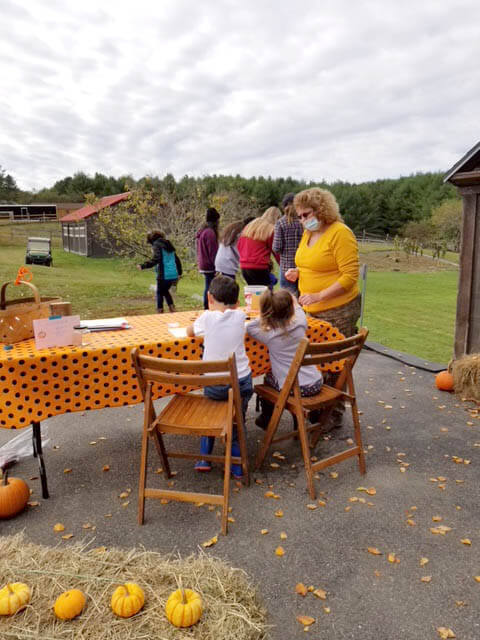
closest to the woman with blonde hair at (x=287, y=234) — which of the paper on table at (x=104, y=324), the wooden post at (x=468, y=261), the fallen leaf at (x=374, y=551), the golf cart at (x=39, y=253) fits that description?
the wooden post at (x=468, y=261)

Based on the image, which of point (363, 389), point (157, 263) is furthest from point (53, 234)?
point (363, 389)

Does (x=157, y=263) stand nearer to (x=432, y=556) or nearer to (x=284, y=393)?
(x=284, y=393)

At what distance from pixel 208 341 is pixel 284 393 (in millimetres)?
574

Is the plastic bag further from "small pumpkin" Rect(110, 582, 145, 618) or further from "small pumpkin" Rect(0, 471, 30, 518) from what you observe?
"small pumpkin" Rect(110, 582, 145, 618)

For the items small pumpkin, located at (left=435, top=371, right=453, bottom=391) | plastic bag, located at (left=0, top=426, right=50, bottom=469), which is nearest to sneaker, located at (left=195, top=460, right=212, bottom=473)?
plastic bag, located at (left=0, top=426, right=50, bottom=469)

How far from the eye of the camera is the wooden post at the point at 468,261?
496cm

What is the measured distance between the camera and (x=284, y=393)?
2.86 metres

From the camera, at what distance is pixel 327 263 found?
11.2ft

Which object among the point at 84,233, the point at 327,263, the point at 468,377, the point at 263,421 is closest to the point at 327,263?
the point at 327,263

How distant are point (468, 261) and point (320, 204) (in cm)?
269

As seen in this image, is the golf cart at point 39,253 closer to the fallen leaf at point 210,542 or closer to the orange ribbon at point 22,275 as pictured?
the orange ribbon at point 22,275

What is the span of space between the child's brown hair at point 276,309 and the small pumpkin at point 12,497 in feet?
5.70

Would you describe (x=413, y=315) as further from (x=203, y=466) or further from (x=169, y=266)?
(x=203, y=466)

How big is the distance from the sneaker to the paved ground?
0.21 feet
